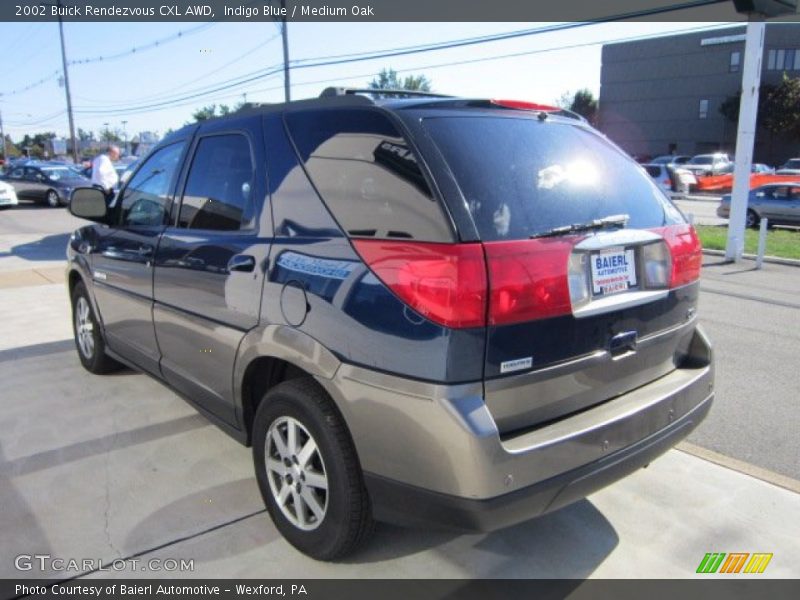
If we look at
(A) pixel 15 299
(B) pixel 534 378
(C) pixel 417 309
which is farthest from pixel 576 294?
(A) pixel 15 299

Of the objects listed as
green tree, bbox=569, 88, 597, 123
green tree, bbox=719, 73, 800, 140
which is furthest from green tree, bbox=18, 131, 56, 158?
green tree, bbox=719, 73, 800, 140

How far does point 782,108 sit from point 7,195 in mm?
52492

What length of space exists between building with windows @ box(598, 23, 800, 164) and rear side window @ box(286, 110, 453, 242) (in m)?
60.4

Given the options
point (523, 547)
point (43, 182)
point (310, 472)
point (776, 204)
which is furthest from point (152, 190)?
point (43, 182)

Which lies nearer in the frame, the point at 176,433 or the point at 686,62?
the point at 176,433

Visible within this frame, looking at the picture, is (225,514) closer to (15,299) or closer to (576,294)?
(576,294)

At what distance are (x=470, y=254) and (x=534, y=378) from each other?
0.51 meters

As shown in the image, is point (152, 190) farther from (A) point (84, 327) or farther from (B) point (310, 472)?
(B) point (310, 472)

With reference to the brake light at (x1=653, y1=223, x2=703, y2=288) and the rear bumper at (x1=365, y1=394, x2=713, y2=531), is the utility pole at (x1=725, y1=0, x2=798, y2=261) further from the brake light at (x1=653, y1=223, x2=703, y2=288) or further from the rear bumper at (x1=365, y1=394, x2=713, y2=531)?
the rear bumper at (x1=365, y1=394, x2=713, y2=531)

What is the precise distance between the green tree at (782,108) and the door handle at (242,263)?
54576mm

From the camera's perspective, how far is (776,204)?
16844mm

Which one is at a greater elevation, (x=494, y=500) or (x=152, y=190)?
(x=152, y=190)

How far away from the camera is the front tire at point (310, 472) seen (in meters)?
2.44

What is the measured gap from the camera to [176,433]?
395cm
